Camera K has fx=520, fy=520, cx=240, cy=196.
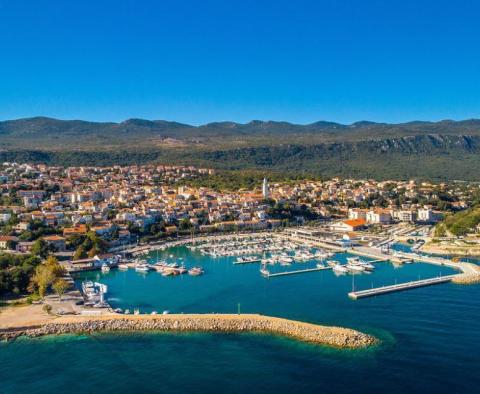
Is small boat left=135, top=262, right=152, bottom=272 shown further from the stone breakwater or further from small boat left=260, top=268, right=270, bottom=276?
the stone breakwater

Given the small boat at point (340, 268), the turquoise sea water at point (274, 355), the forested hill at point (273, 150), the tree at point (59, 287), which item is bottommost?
the turquoise sea water at point (274, 355)

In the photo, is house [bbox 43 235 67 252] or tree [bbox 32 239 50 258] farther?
house [bbox 43 235 67 252]

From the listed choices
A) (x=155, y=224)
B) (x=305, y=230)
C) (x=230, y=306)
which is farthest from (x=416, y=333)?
(x=155, y=224)

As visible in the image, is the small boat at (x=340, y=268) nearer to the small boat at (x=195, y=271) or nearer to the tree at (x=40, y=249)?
the small boat at (x=195, y=271)

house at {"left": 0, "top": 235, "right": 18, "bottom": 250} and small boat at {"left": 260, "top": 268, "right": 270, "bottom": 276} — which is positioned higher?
house at {"left": 0, "top": 235, "right": 18, "bottom": 250}

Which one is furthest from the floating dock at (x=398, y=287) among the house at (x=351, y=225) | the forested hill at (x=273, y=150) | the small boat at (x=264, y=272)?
the forested hill at (x=273, y=150)

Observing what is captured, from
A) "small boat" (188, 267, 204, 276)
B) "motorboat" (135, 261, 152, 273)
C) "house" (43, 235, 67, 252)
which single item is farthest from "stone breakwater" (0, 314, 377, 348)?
"house" (43, 235, 67, 252)
